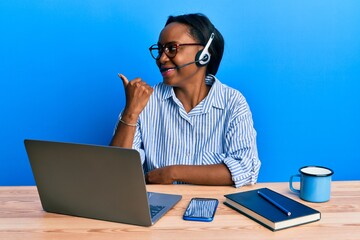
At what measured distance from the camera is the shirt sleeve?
1.36 m

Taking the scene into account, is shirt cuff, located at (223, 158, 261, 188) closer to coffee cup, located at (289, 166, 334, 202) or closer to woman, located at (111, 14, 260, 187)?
woman, located at (111, 14, 260, 187)

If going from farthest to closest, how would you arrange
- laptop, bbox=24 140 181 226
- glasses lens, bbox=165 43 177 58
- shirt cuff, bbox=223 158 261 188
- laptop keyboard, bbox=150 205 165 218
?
glasses lens, bbox=165 43 177 58 → shirt cuff, bbox=223 158 261 188 → laptop keyboard, bbox=150 205 165 218 → laptop, bbox=24 140 181 226

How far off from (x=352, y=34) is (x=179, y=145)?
1170 millimetres

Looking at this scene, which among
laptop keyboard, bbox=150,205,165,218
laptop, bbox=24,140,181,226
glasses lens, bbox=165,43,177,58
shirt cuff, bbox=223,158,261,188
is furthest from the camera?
glasses lens, bbox=165,43,177,58

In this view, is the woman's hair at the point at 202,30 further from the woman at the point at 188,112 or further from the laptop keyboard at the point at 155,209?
the laptop keyboard at the point at 155,209

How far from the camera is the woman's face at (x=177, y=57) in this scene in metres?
1.62

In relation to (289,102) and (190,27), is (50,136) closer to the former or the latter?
(190,27)

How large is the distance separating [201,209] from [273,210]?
20cm

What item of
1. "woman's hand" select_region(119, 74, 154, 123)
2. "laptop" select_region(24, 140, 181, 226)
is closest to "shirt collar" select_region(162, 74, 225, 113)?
"woman's hand" select_region(119, 74, 154, 123)

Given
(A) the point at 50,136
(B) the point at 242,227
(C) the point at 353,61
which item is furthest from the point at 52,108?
(C) the point at 353,61

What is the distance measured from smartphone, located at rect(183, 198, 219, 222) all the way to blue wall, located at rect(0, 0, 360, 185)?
1.10 m

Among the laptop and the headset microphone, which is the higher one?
the headset microphone

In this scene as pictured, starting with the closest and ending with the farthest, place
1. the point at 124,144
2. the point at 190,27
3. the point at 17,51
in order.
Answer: the point at 124,144
the point at 190,27
the point at 17,51

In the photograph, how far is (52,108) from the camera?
2.11 m
